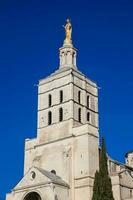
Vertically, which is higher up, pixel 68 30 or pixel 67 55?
pixel 68 30

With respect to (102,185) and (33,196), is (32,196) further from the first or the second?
(102,185)

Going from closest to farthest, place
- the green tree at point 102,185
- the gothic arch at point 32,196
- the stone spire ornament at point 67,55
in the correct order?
the green tree at point 102,185 → the gothic arch at point 32,196 → the stone spire ornament at point 67,55

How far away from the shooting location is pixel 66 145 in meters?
48.0

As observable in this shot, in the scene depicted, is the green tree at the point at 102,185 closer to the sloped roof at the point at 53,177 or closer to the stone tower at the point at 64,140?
the stone tower at the point at 64,140

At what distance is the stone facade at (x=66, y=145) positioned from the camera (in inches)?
1766

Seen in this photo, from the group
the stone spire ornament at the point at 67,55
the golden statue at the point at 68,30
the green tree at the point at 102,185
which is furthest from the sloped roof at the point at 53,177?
the golden statue at the point at 68,30

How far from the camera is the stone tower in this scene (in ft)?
147

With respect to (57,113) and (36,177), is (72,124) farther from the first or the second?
(36,177)

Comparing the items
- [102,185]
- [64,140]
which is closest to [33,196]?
[64,140]

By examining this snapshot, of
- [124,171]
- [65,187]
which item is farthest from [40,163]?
[124,171]

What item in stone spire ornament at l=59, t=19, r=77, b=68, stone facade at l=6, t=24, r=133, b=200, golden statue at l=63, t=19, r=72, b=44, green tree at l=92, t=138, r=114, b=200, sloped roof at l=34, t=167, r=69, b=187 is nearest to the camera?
green tree at l=92, t=138, r=114, b=200

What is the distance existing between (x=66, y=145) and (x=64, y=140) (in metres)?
0.73

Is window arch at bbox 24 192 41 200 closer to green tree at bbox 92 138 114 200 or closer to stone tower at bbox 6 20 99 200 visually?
stone tower at bbox 6 20 99 200

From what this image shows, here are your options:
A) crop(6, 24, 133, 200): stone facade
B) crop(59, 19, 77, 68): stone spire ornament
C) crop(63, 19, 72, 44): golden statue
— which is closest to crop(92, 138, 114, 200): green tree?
crop(6, 24, 133, 200): stone facade
